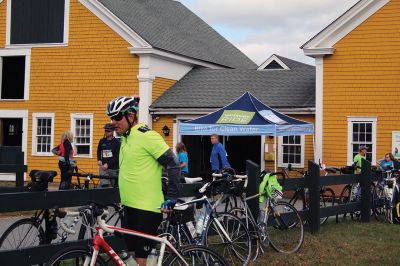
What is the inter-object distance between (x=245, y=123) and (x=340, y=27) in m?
5.01

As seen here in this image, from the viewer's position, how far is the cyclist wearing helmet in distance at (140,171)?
6.03 metres

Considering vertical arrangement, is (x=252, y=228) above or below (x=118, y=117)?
below

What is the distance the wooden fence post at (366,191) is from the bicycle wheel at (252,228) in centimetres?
557

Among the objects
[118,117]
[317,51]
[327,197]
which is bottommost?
[327,197]

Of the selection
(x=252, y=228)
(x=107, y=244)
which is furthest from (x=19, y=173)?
(x=107, y=244)

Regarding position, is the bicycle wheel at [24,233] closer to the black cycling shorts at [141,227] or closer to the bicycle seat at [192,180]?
the black cycling shorts at [141,227]

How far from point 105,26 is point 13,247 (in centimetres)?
1859

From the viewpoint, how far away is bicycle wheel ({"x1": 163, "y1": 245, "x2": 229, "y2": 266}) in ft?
19.2

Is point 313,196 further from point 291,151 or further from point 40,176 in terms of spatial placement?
point 291,151

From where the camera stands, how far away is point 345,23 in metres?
21.6

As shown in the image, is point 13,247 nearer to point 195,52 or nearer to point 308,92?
point 308,92

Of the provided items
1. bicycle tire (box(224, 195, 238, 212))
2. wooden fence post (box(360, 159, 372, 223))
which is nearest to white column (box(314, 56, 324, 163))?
wooden fence post (box(360, 159, 372, 223))

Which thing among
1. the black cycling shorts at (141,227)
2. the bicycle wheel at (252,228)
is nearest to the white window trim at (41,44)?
the bicycle wheel at (252,228)

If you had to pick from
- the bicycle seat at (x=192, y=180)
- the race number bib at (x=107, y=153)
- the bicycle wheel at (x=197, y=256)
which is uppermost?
the race number bib at (x=107, y=153)
